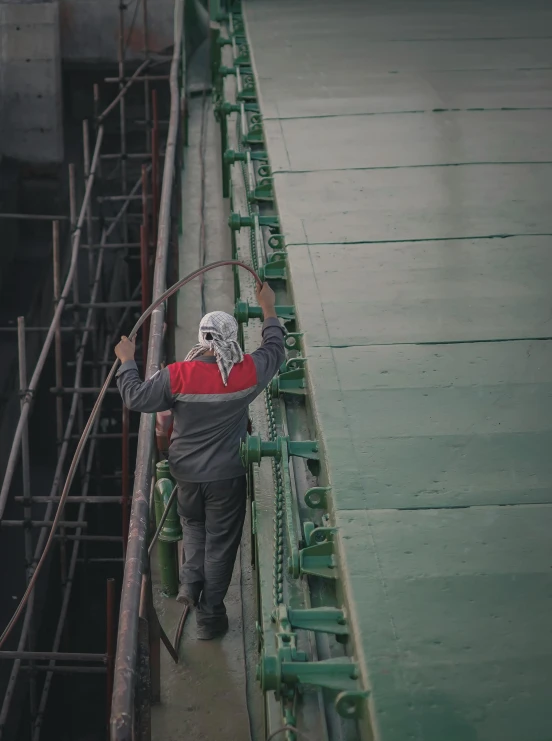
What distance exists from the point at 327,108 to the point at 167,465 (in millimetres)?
5941

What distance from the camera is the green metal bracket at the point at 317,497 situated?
540 centimetres

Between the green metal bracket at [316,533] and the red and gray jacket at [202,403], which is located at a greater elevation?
the red and gray jacket at [202,403]

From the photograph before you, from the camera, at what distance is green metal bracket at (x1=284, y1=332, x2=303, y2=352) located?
687 centimetres

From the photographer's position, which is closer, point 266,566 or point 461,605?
point 461,605

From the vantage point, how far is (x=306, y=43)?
1370 centimetres

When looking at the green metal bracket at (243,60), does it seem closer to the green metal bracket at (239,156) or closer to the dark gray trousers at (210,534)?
the green metal bracket at (239,156)

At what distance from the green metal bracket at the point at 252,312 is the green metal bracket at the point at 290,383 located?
716mm

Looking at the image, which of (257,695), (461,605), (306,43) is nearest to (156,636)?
(257,695)

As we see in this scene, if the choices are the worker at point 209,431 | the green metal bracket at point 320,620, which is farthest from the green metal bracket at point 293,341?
the green metal bracket at point 320,620

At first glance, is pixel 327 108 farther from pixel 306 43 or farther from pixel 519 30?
pixel 519 30

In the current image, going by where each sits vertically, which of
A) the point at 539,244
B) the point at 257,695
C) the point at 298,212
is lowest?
the point at 257,695

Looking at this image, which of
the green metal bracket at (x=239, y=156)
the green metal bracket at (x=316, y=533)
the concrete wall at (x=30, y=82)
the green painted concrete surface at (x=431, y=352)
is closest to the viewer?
the green painted concrete surface at (x=431, y=352)

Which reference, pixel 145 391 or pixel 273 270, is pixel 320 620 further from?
pixel 273 270

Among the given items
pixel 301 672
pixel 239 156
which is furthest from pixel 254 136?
pixel 301 672
